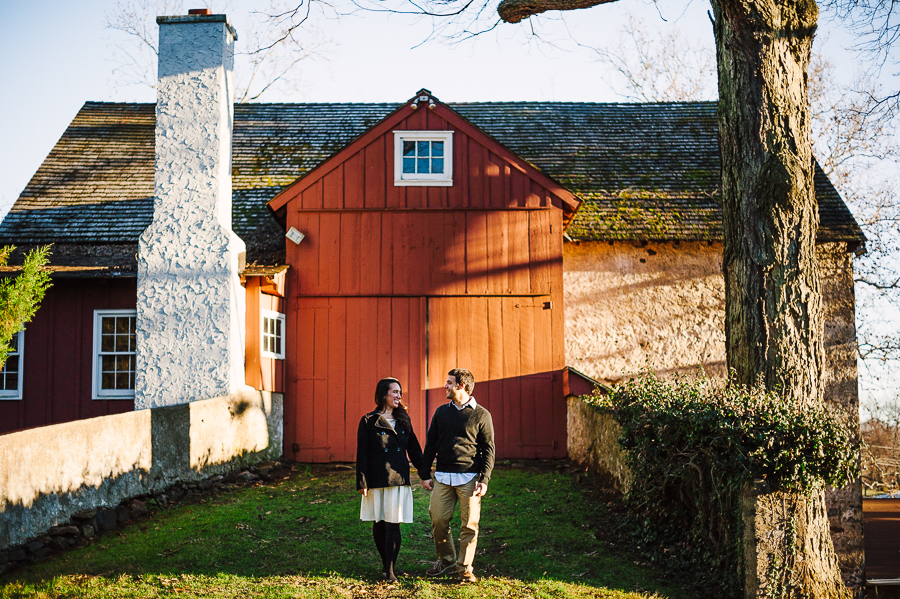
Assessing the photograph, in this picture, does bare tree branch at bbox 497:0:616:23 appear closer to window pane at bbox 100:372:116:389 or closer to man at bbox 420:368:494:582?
man at bbox 420:368:494:582

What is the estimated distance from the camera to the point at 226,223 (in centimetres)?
1068

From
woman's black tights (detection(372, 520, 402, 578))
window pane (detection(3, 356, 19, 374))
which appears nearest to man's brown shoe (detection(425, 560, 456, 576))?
woman's black tights (detection(372, 520, 402, 578))

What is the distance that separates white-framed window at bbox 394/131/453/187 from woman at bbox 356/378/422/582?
6648mm

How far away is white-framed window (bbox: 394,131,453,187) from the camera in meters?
12.2

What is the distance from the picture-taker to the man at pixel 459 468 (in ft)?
19.6

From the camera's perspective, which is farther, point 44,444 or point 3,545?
point 44,444

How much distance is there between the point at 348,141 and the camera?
13.5 meters

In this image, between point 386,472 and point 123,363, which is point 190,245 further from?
point 386,472

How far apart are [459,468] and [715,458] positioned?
7.28ft

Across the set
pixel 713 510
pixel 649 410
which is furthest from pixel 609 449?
A: pixel 713 510

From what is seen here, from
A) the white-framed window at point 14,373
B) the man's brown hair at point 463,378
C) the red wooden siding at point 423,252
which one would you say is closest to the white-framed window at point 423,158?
the red wooden siding at point 423,252

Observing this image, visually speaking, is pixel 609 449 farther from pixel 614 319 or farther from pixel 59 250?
pixel 59 250

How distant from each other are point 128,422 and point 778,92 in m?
7.37

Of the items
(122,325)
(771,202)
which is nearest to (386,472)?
(771,202)
